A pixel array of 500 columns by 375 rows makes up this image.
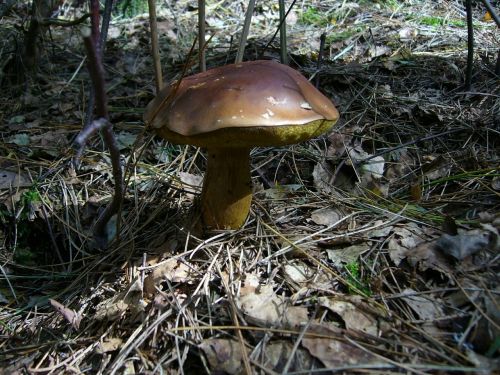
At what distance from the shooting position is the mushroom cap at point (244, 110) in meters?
1.46

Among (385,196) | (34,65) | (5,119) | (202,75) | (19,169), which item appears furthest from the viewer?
(34,65)

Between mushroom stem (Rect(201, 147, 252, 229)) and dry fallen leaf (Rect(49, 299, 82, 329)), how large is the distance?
70 cm

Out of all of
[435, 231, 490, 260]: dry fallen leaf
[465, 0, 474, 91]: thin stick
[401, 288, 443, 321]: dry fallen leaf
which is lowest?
[401, 288, 443, 321]: dry fallen leaf

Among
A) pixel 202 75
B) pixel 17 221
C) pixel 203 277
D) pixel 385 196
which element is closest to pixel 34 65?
pixel 17 221

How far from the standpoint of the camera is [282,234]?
6.44 ft

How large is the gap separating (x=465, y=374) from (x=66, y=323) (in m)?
1.54

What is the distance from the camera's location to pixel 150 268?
1821 mm

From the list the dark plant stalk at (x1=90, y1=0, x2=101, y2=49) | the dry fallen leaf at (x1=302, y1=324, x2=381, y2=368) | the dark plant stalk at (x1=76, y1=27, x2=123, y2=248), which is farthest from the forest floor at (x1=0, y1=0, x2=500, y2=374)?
the dark plant stalk at (x1=90, y1=0, x2=101, y2=49)

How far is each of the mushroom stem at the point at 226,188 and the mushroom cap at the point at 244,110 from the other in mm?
265

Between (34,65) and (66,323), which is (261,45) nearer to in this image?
(34,65)

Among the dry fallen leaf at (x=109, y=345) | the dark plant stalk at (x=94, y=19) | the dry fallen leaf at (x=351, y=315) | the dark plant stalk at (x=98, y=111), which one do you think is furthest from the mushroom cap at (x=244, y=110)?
the dry fallen leaf at (x=109, y=345)

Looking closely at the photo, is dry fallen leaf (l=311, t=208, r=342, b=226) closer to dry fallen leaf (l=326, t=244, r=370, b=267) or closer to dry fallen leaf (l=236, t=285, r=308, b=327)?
dry fallen leaf (l=326, t=244, r=370, b=267)

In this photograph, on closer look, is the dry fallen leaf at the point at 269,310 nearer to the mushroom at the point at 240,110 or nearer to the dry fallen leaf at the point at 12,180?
the mushroom at the point at 240,110

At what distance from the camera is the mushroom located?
146cm
